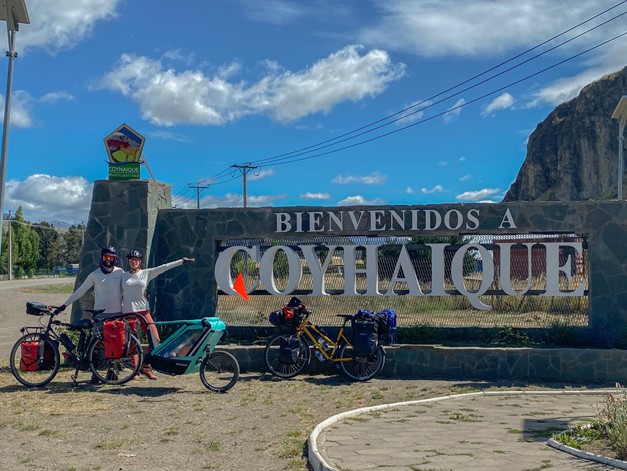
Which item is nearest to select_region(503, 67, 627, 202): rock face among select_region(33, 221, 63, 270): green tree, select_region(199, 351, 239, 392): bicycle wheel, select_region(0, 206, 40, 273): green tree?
select_region(0, 206, 40, 273): green tree

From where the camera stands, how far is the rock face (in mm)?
83500

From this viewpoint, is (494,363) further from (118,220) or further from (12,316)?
(12,316)

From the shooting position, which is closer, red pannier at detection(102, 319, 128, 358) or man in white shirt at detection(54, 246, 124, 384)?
red pannier at detection(102, 319, 128, 358)

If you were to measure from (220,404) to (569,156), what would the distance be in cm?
8623

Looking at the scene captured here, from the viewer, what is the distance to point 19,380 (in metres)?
10.1

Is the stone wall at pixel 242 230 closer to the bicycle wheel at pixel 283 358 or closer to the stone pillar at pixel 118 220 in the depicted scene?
the stone pillar at pixel 118 220

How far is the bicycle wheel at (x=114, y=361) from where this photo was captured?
10180 mm

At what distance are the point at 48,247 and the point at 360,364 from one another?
92.3m

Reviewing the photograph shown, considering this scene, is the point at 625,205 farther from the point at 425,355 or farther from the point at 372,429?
the point at 372,429

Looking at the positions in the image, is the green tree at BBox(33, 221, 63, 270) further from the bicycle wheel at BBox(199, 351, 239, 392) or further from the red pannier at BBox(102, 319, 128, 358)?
the bicycle wheel at BBox(199, 351, 239, 392)

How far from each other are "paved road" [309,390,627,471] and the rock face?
7451 centimetres

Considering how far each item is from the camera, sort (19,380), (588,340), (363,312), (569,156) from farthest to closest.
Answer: (569,156)
(588,340)
(363,312)
(19,380)

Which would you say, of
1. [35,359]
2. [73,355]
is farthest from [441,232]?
[35,359]

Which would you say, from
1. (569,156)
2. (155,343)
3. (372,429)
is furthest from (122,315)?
(569,156)
